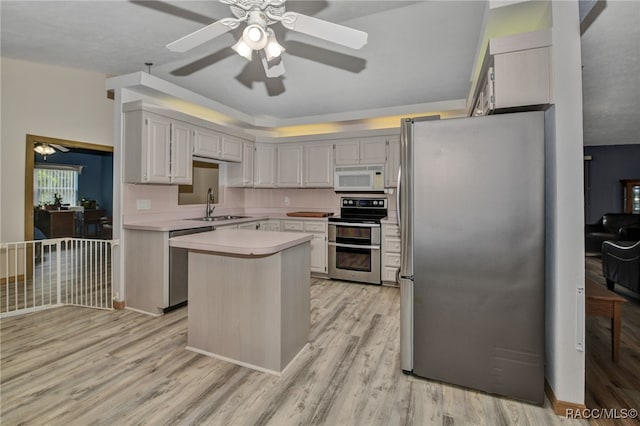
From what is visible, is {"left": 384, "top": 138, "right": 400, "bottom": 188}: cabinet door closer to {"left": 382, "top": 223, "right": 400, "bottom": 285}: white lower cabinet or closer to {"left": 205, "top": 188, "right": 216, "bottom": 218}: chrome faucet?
{"left": 382, "top": 223, "right": 400, "bottom": 285}: white lower cabinet

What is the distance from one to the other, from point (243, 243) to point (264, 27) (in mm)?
1348

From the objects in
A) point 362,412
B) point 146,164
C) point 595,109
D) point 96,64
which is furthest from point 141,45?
point 595,109

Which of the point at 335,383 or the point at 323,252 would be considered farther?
the point at 323,252

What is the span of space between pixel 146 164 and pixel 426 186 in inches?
114

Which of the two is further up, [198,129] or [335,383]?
[198,129]

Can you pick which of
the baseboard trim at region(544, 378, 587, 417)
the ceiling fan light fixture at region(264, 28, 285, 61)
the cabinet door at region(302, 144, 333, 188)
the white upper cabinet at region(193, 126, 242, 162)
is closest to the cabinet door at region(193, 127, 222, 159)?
the white upper cabinet at region(193, 126, 242, 162)

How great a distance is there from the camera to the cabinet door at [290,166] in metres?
5.04

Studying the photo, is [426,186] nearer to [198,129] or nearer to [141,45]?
[141,45]

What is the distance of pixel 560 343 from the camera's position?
1751 mm

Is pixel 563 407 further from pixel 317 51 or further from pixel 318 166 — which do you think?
pixel 318 166

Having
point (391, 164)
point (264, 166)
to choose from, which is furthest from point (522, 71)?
point (264, 166)

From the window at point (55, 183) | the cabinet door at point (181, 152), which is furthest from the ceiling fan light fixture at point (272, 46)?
the window at point (55, 183)

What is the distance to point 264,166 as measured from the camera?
511cm

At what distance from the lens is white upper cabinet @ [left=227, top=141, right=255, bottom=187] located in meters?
4.80
